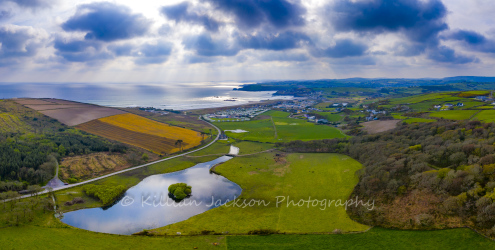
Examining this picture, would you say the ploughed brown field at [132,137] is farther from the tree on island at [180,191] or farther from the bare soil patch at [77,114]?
the tree on island at [180,191]

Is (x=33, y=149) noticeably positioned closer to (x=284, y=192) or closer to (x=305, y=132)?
(x=284, y=192)

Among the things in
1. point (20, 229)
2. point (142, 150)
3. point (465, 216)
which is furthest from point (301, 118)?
point (20, 229)

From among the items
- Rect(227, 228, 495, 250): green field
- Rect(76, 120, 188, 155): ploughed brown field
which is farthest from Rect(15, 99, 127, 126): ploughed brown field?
Rect(227, 228, 495, 250): green field

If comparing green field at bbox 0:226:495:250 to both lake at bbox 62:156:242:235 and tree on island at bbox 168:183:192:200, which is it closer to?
lake at bbox 62:156:242:235

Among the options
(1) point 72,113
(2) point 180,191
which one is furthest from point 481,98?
(1) point 72,113

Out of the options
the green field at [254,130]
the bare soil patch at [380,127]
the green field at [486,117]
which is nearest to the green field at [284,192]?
the green field at [254,130]

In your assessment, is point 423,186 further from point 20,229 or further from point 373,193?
point 20,229

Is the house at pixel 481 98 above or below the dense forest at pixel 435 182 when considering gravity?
above
